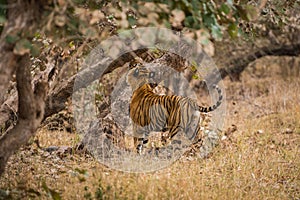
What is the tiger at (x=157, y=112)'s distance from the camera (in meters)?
7.78

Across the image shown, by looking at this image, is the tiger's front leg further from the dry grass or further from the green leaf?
the green leaf

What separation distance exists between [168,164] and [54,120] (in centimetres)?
290

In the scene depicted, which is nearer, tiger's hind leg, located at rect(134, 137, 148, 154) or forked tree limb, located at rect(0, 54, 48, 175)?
forked tree limb, located at rect(0, 54, 48, 175)

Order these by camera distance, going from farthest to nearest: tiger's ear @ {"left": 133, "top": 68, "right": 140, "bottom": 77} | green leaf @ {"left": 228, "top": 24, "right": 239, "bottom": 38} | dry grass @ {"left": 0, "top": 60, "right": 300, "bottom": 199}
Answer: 1. tiger's ear @ {"left": 133, "top": 68, "right": 140, "bottom": 77}
2. dry grass @ {"left": 0, "top": 60, "right": 300, "bottom": 199}
3. green leaf @ {"left": 228, "top": 24, "right": 239, "bottom": 38}

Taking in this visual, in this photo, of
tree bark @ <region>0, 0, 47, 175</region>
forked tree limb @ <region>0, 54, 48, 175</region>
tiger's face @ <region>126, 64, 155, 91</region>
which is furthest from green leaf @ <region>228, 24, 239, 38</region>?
tiger's face @ <region>126, 64, 155, 91</region>

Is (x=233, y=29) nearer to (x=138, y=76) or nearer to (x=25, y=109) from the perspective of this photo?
(x=25, y=109)

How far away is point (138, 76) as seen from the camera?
8.04m

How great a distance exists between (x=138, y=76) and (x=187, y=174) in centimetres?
203

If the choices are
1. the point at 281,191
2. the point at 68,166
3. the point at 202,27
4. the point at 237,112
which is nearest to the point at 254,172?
the point at 281,191

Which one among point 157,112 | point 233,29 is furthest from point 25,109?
point 157,112

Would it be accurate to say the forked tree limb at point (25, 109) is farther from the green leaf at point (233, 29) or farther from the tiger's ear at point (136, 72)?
the tiger's ear at point (136, 72)

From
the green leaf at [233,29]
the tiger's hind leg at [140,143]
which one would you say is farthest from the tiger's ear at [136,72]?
the green leaf at [233,29]

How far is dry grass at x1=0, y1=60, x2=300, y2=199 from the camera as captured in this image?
219 inches

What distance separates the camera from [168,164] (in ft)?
22.8
